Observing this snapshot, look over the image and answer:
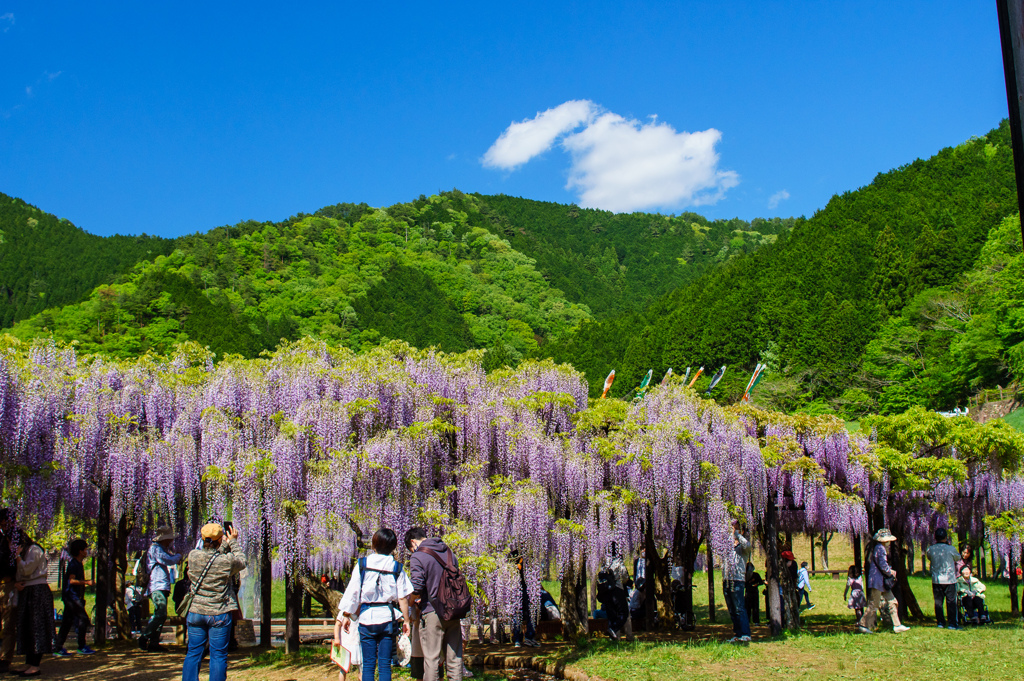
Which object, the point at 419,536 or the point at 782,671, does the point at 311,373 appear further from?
the point at 782,671

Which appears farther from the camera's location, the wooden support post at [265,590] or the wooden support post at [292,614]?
the wooden support post at [265,590]

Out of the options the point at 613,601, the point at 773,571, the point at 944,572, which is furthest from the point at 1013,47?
the point at 944,572

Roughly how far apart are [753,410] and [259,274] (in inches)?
4616

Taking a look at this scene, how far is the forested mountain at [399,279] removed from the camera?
89.2 m

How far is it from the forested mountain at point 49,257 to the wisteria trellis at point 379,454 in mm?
96153

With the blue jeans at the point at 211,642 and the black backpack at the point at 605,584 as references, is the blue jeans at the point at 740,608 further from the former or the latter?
the blue jeans at the point at 211,642

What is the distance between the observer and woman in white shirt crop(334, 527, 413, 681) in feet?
21.2

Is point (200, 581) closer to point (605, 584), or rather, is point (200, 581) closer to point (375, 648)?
point (375, 648)

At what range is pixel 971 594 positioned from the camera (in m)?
13.7

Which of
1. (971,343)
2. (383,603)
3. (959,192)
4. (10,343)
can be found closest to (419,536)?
(383,603)

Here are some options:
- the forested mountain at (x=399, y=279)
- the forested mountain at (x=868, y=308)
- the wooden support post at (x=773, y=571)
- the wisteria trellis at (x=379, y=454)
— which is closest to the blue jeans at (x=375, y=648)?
the wisteria trellis at (x=379, y=454)

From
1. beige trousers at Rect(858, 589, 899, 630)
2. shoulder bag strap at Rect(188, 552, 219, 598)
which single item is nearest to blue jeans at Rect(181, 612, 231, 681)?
shoulder bag strap at Rect(188, 552, 219, 598)

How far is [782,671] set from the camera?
9.13 metres

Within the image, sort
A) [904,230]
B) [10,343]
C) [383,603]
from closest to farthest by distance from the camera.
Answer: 1. [383,603]
2. [10,343]
3. [904,230]
